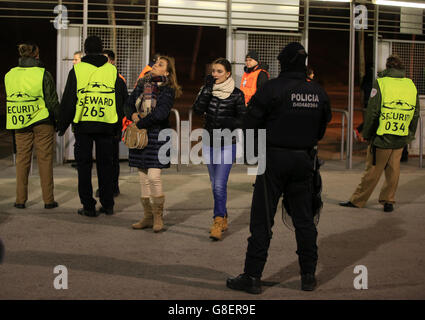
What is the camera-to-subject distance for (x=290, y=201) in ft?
19.3

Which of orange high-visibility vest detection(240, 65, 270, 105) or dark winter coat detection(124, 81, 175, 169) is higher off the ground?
orange high-visibility vest detection(240, 65, 270, 105)

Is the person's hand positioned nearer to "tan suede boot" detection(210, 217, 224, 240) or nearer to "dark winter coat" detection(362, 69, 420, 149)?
"tan suede boot" detection(210, 217, 224, 240)

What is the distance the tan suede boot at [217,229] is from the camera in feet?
24.7

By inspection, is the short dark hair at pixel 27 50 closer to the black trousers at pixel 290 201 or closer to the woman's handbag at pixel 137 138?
the woman's handbag at pixel 137 138

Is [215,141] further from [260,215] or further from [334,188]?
[334,188]

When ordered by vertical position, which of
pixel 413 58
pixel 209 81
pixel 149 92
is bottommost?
pixel 149 92

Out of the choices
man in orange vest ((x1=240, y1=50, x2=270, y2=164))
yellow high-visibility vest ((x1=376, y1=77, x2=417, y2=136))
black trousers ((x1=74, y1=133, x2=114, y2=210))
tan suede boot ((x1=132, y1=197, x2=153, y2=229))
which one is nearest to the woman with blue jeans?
tan suede boot ((x1=132, y1=197, x2=153, y2=229))

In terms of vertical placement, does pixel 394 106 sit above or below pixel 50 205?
above

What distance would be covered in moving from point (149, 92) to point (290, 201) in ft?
7.75

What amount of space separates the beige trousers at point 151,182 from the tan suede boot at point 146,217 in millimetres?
60

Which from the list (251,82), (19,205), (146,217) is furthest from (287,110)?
(251,82)

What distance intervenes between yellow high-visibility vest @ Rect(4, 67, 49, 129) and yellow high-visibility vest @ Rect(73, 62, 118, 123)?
0.62 metres

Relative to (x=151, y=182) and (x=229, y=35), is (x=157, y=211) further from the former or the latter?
(x=229, y=35)

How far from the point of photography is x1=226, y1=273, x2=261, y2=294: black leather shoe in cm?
572
